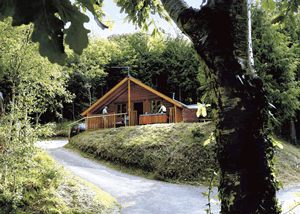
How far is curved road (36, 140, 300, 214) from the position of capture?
529 centimetres

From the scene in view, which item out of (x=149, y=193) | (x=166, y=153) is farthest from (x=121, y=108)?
(x=149, y=193)

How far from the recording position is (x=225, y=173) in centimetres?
170

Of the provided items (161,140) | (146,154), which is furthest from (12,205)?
(161,140)

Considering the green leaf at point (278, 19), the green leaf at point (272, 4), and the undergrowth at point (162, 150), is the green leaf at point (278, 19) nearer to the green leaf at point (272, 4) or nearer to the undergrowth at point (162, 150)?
the green leaf at point (272, 4)

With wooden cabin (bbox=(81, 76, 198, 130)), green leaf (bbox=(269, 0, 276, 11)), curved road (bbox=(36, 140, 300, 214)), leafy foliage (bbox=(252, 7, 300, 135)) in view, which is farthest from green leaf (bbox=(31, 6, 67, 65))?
leafy foliage (bbox=(252, 7, 300, 135))

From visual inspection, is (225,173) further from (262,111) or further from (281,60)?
(281,60)

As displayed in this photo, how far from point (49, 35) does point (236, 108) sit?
1.47m

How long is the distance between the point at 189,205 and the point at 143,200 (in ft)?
4.28

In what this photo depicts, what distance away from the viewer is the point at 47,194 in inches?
189

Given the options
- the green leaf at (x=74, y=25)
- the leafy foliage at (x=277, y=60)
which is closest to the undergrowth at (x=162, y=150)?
the leafy foliage at (x=277, y=60)

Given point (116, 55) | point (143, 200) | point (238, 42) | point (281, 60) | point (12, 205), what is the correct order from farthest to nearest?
point (116, 55)
point (281, 60)
point (143, 200)
point (12, 205)
point (238, 42)

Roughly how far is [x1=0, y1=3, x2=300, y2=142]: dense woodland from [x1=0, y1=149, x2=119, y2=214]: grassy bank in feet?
4.89

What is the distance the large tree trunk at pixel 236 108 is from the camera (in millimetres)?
1619

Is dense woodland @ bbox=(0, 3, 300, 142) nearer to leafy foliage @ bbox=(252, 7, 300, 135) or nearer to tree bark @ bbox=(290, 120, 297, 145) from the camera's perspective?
leafy foliage @ bbox=(252, 7, 300, 135)
